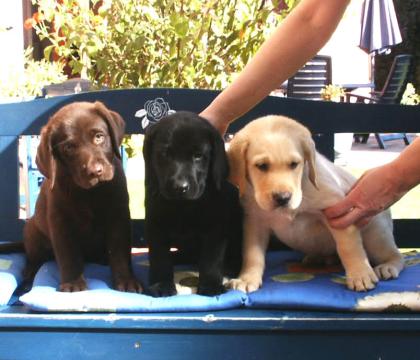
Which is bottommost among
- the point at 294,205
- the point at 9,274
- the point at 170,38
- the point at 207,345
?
the point at 207,345

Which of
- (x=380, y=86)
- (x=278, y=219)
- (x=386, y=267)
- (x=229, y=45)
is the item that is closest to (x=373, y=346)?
(x=386, y=267)

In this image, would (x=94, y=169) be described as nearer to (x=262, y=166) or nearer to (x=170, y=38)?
(x=262, y=166)

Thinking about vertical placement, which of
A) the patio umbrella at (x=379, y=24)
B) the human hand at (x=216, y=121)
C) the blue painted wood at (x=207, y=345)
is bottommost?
the blue painted wood at (x=207, y=345)

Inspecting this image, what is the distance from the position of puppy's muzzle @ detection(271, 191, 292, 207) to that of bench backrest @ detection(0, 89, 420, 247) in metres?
1.15

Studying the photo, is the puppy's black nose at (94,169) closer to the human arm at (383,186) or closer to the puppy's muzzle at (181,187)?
the puppy's muzzle at (181,187)

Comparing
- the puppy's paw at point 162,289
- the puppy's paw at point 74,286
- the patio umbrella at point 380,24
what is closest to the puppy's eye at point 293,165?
the puppy's paw at point 162,289

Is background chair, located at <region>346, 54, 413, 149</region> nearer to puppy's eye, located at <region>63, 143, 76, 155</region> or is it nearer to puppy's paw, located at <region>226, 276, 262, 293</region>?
puppy's paw, located at <region>226, 276, 262, 293</region>

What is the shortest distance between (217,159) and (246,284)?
497mm

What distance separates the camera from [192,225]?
268 cm

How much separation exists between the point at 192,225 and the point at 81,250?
0.50 meters

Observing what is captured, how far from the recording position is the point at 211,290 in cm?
249

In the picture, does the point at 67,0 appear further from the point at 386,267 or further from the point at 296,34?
the point at 386,267

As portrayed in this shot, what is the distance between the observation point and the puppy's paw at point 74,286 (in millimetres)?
2551

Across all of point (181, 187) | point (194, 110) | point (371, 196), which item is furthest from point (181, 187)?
point (194, 110)
